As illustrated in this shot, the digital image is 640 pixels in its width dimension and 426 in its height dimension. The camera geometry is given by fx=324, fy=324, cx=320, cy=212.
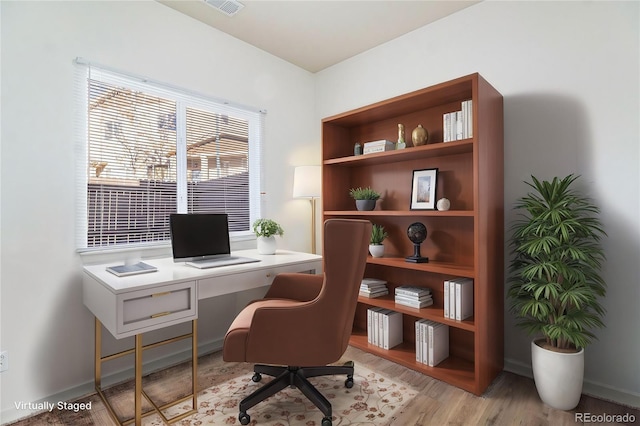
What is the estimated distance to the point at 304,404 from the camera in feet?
6.13

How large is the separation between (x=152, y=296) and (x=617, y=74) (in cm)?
283

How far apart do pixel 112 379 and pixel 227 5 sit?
106 inches

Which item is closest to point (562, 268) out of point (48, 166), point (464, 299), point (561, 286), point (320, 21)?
point (561, 286)

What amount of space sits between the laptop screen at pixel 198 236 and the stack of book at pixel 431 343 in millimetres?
1521

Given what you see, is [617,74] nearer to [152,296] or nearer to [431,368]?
[431,368]

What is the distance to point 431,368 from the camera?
221 centimetres

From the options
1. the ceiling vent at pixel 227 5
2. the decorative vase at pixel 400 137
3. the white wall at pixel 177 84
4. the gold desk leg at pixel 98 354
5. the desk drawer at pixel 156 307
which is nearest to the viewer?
the desk drawer at pixel 156 307

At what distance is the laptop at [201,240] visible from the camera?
215 cm

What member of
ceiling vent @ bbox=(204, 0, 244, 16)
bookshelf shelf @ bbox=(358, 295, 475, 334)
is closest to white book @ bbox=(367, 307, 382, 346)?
bookshelf shelf @ bbox=(358, 295, 475, 334)

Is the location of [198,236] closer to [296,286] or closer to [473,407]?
[296,286]

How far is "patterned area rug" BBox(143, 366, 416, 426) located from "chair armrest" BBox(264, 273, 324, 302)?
553 mm

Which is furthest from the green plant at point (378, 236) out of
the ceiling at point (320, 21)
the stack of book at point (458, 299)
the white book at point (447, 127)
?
the ceiling at point (320, 21)

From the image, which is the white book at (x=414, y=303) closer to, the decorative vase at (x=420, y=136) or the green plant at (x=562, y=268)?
the green plant at (x=562, y=268)

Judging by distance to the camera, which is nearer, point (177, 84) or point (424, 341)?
point (424, 341)
